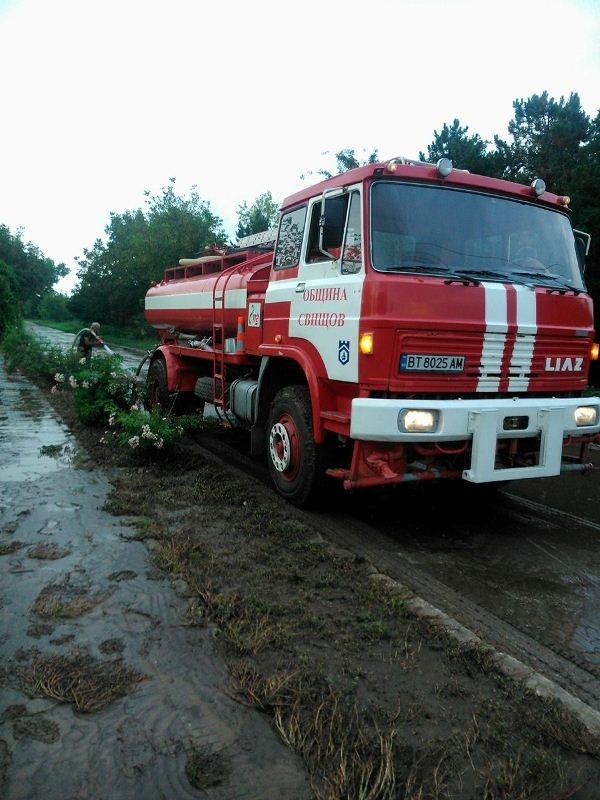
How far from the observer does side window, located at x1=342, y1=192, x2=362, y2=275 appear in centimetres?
477

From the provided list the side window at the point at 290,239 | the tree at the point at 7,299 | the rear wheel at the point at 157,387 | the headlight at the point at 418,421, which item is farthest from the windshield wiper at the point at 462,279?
the tree at the point at 7,299

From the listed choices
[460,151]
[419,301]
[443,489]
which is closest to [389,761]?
[419,301]

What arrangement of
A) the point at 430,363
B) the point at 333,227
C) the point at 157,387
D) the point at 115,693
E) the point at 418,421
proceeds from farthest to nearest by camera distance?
1. the point at 157,387
2. the point at 333,227
3. the point at 430,363
4. the point at 418,421
5. the point at 115,693

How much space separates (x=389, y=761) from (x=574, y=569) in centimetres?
256

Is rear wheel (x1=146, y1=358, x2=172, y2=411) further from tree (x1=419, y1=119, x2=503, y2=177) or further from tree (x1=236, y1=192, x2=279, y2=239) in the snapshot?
tree (x1=236, y1=192, x2=279, y2=239)

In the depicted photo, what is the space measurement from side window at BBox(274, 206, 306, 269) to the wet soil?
245 cm

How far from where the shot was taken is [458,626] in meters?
3.50

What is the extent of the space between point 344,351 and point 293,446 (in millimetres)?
1137

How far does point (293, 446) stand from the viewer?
5574mm

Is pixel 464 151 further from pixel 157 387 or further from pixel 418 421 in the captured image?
pixel 418 421

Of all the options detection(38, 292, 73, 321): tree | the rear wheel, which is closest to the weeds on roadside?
the rear wheel

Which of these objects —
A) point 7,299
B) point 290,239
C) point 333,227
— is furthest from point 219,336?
point 7,299

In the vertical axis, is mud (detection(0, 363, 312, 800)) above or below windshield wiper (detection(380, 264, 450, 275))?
below

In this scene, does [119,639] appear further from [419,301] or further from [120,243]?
[120,243]
